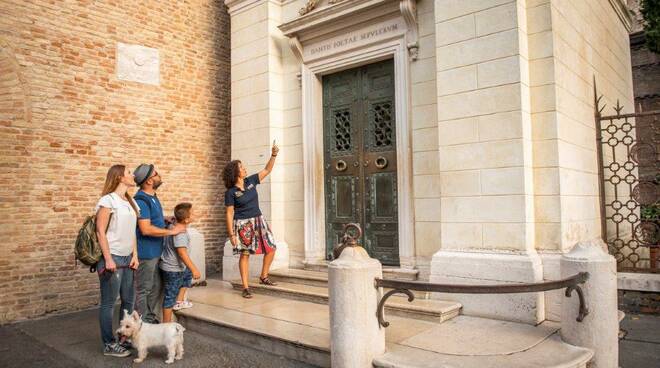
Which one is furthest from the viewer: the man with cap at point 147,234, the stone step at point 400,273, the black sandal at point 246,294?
the black sandal at point 246,294

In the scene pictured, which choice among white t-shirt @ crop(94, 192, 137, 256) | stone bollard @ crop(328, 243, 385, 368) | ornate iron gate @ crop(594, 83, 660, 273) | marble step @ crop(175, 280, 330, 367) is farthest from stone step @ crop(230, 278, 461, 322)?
ornate iron gate @ crop(594, 83, 660, 273)

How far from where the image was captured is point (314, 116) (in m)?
7.58

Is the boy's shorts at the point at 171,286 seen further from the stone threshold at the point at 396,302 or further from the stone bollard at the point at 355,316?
the stone bollard at the point at 355,316


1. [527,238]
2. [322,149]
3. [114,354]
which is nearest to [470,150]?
[527,238]

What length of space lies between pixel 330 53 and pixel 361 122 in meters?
1.21

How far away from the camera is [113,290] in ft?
15.7

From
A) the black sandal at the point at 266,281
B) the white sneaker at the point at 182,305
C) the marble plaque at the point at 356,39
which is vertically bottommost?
the white sneaker at the point at 182,305

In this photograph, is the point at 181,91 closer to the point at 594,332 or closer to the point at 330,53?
the point at 330,53

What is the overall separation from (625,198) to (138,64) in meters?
8.94

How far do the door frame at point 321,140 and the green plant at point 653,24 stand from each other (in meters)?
8.57

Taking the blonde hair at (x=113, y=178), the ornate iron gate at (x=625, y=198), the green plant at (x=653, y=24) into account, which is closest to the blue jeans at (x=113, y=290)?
the blonde hair at (x=113, y=178)

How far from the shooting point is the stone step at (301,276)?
6.70 metres

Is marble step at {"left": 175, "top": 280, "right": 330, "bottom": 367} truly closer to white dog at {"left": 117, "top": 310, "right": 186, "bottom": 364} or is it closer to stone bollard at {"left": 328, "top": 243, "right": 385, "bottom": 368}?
stone bollard at {"left": 328, "top": 243, "right": 385, "bottom": 368}

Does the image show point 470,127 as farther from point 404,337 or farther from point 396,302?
point 404,337
